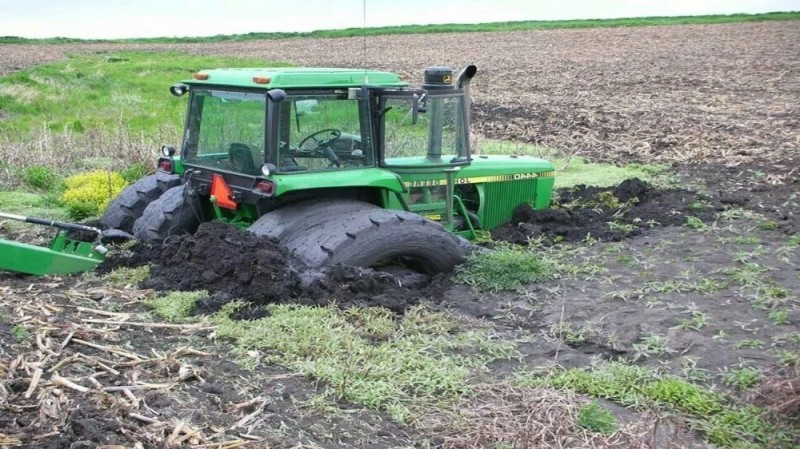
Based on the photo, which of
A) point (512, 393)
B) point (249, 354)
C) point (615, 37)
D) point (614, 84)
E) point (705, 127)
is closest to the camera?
point (512, 393)

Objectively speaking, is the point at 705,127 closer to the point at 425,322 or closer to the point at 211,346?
the point at 425,322

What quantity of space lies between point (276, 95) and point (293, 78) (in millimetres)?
334

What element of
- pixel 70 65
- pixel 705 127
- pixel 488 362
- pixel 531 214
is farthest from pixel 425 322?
pixel 70 65

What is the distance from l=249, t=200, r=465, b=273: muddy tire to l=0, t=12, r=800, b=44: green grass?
4355 cm

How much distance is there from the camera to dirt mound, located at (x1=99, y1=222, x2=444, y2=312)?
22.4ft

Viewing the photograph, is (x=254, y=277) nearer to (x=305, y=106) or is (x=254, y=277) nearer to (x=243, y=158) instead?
(x=243, y=158)

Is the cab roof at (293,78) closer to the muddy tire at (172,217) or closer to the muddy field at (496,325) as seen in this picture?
the muddy tire at (172,217)

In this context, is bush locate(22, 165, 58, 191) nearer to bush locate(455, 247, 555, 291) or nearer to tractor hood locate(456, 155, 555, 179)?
tractor hood locate(456, 155, 555, 179)

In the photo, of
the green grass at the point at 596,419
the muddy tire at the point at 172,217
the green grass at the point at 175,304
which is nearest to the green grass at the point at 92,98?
the muddy tire at the point at 172,217

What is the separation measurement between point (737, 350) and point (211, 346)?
340 centimetres

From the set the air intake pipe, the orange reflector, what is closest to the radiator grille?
the air intake pipe

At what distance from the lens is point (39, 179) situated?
40.2 ft

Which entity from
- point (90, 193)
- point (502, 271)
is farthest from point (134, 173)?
point (502, 271)

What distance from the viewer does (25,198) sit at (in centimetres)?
1129
